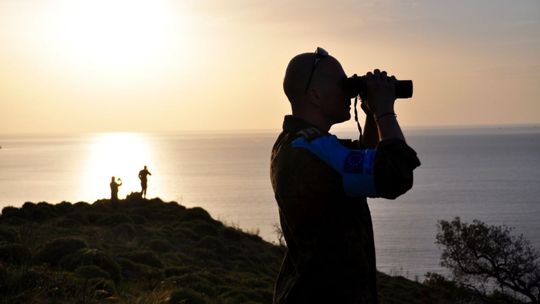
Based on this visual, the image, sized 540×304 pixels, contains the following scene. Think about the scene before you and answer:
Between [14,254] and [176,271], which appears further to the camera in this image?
[176,271]

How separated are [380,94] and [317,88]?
0.31m

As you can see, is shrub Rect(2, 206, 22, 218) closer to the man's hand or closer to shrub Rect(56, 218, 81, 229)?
shrub Rect(56, 218, 81, 229)

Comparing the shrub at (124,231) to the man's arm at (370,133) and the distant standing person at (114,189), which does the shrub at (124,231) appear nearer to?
the distant standing person at (114,189)

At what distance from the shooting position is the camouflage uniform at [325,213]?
9.73 feet

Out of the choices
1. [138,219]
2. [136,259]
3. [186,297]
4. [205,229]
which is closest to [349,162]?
[186,297]

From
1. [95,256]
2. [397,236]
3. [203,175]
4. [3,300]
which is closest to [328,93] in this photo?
[3,300]

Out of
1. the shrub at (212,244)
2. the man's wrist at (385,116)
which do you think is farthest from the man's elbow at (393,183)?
the shrub at (212,244)

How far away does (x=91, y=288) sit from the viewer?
29.8ft

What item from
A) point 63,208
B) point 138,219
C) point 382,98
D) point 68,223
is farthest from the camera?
point 63,208

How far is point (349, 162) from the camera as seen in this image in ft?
9.53

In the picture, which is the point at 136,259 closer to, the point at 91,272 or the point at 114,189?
the point at 91,272

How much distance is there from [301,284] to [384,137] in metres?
0.84

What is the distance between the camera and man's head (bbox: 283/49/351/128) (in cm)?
320

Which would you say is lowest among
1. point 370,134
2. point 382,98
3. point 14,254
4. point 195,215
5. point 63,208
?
point 195,215
